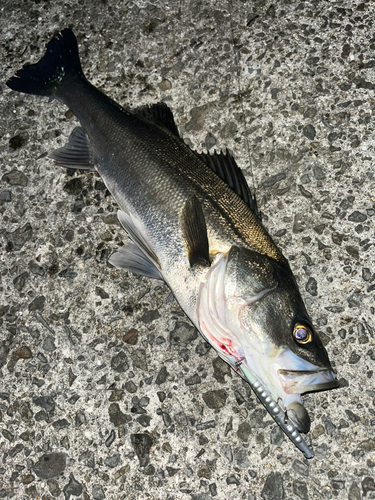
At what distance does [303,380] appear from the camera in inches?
78.3

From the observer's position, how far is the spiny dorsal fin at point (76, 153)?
285 cm

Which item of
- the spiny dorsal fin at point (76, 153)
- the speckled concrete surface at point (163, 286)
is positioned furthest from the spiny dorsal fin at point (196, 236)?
the spiny dorsal fin at point (76, 153)

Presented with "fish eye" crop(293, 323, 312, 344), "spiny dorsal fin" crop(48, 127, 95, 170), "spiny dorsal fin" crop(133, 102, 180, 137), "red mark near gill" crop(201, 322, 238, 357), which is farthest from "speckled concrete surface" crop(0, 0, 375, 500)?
"fish eye" crop(293, 323, 312, 344)

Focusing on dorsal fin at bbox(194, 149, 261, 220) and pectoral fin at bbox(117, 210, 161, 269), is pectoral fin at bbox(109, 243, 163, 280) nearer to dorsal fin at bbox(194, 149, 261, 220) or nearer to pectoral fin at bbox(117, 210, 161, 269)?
pectoral fin at bbox(117, 210, 161, 269)

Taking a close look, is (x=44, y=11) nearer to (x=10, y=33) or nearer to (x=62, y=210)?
(x=10, y=33)

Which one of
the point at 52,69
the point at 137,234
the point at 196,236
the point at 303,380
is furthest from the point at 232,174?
the point at 52,69

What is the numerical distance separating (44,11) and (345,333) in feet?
10.5

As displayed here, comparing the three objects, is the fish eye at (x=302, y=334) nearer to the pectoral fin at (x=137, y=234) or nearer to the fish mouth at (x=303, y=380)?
→ the fish mouth at (x=303, y=380)

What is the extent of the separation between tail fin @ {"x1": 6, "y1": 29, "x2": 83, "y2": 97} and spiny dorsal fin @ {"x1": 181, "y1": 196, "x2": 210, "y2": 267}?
1.42 m

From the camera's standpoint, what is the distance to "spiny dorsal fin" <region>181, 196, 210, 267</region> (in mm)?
2268

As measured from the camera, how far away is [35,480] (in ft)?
7.95

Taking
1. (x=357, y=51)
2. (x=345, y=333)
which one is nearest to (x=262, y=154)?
(x=357, y=51)

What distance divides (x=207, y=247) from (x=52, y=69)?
1757 millimetres

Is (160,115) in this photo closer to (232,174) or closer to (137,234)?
(232,174)
